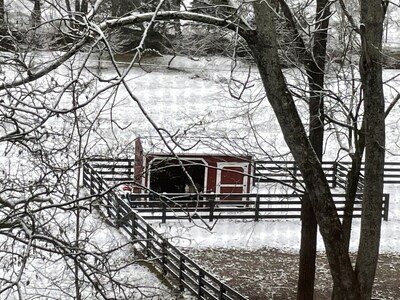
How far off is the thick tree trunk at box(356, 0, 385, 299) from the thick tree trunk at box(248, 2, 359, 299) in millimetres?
253

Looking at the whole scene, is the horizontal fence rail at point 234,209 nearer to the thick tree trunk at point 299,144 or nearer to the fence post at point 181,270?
the fence post at point 181,270

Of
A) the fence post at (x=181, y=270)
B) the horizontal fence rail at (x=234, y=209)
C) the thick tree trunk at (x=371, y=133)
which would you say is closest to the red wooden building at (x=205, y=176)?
the horizontal fence rail at (x=234, y=209)

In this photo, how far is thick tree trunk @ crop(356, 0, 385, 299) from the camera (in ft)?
26.7

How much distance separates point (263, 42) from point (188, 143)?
16.2m

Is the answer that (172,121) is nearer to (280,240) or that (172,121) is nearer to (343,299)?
(280,240)

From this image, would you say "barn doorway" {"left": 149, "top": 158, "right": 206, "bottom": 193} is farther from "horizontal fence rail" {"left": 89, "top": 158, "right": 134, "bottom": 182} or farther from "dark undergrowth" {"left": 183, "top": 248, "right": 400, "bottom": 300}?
"dark undergrowth" {"left": 183, "top": 248, "right": 400, "bottom": 300}

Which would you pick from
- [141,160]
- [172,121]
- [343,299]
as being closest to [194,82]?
[172,121]

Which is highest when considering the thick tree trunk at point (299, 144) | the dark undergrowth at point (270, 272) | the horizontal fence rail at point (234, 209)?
the thick tree trunk at point (299, 144)

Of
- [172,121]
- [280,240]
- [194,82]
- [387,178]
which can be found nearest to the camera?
[280,240]

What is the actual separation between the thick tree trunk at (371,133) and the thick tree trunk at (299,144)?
0.25 meters

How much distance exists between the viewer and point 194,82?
117 ft

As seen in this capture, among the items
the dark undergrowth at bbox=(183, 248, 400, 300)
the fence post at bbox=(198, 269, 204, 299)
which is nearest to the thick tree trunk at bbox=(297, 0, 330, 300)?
the dark undergrowth at bbox=(183, 248, 400, 300)

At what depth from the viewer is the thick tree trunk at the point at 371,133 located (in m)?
8.15

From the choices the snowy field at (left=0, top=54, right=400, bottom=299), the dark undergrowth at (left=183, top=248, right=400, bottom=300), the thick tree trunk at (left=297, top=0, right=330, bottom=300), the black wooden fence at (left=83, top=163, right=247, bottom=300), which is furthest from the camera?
the dark undergrowth at (left=183, top=248, right=400, bottom=300)
